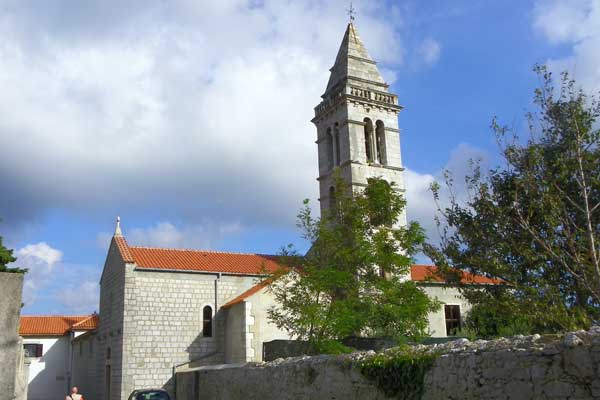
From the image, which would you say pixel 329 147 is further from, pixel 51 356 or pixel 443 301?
pixel 51 356

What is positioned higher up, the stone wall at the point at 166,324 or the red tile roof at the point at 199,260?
the red tile roof at the point at 199,260

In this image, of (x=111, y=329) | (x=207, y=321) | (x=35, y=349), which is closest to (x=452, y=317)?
(x=207, y=321)

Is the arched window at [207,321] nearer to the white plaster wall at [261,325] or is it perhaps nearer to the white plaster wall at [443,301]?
the white plaster wall at [261,325]

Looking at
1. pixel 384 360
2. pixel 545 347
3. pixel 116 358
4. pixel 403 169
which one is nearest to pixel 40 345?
pixel 116 358

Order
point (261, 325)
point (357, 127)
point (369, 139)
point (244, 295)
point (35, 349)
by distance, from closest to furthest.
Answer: point (261, 325), point (244, 295), point (357, 127), point (369, 139), point (35, 349)

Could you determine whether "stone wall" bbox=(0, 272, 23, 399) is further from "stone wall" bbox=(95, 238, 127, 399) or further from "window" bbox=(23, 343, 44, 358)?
"window" bbox=(23, 343, 44, 358)

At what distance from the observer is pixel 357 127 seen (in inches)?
1254

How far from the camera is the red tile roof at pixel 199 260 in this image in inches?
1097

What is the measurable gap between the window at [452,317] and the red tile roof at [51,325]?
77.0 ft

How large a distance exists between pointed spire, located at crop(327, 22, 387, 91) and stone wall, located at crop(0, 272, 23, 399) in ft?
100

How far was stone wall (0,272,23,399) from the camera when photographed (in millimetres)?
3906

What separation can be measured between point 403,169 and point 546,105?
65.6 ft

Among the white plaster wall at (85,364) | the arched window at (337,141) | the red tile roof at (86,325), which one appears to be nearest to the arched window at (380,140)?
the arched window at (337,141)

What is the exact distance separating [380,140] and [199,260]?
1285cm
